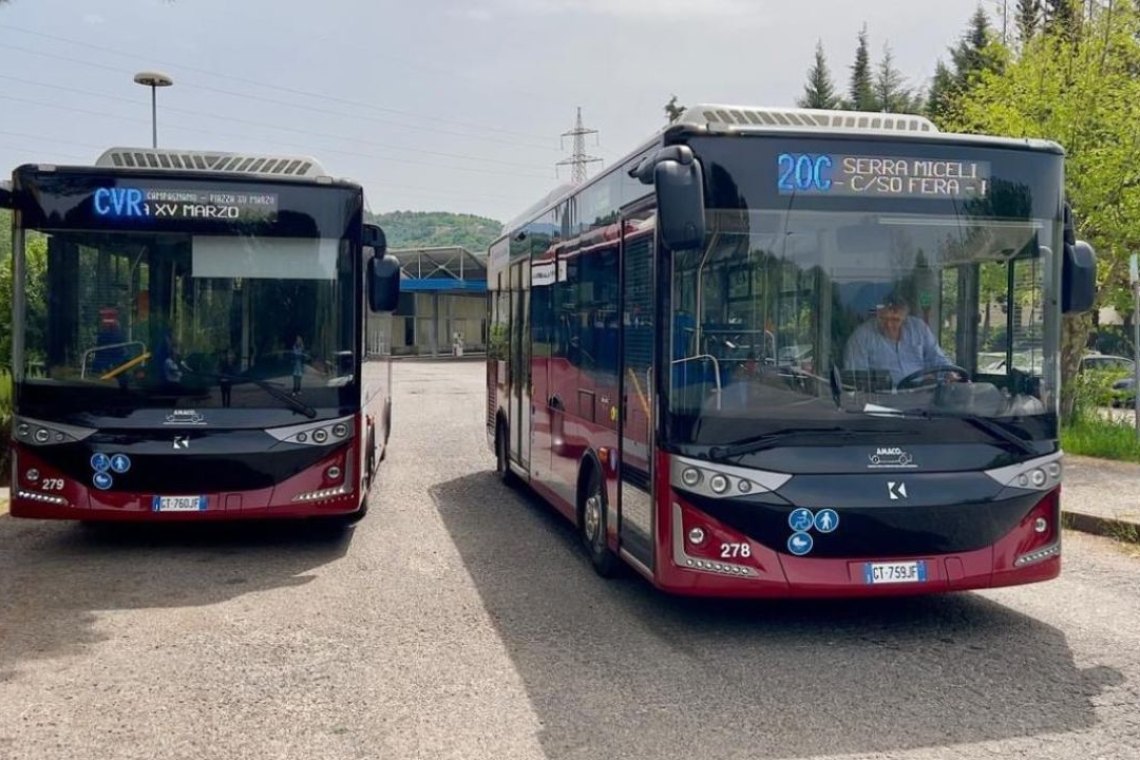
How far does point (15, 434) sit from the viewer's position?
9.16 metres

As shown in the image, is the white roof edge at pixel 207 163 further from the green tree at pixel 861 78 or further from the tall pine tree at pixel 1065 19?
the green tree at pixel 861 78

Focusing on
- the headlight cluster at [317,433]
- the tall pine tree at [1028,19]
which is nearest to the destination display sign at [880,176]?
the headlight cluster at [317,433]

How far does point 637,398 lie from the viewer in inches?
290

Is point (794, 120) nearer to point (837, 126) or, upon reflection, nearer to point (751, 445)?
point (837, 126)

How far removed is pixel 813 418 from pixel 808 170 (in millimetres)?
1417

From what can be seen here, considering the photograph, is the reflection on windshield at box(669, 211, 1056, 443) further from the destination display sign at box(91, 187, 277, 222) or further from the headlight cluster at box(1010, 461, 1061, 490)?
the destination display sign at box(91, 187, 277, 222)

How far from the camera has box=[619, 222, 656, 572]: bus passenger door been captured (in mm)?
7078

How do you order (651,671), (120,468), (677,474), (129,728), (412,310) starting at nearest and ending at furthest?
1. (129,728)
2. (651,671)
3. (677,474)
4. (120,468)
5. (412,310)

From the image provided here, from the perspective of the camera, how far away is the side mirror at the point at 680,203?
6297mm

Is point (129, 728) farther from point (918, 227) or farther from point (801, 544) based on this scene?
point (918, 227)

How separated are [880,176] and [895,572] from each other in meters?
2.27

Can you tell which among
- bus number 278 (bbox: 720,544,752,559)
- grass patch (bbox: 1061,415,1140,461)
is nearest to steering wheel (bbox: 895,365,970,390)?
bus number 278 (bbox: 720,544,752,559)

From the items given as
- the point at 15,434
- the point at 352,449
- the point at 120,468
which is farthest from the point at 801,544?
the point at 15,434

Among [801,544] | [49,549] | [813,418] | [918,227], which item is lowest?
[49,549]
